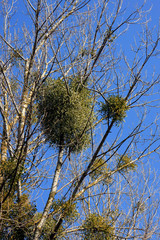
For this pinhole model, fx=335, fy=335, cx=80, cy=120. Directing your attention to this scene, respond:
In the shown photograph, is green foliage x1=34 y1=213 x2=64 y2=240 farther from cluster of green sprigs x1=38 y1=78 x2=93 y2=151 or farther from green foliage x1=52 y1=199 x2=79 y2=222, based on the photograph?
cluster of green sprigs x1=38 y1=78 x2=93 y2=151

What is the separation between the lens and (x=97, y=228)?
5.36 metres

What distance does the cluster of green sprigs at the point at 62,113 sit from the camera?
243 inches

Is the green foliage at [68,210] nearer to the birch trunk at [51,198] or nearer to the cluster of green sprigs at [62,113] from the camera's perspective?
the birch trunk at [51,198]

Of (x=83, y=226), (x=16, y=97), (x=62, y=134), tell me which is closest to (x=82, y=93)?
(x=62, y=134)

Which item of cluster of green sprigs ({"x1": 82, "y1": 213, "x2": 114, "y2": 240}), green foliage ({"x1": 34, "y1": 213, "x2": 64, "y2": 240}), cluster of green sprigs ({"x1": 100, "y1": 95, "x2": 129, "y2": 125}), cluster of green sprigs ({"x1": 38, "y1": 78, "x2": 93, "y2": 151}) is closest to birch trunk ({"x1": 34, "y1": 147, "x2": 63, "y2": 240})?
green foliage ({"x1": 34, "y1": 213, "x2": 64, "y2": 240})

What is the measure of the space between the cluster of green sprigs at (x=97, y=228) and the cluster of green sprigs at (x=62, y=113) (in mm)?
1340

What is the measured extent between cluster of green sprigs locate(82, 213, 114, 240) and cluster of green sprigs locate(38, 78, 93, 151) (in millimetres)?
1340

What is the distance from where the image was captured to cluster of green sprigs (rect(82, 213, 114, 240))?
5.32m

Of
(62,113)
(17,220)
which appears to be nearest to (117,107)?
(62,113)

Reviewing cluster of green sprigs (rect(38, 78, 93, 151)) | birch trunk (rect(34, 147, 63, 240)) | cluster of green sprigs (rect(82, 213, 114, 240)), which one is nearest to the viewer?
birch trunk (rect(34, 147, 63, 240))

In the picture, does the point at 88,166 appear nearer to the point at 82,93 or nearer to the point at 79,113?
the point at 79,113

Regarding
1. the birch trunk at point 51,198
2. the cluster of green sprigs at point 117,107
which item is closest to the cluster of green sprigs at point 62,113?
the birch trunk at point 51,198

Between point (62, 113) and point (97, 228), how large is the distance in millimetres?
2127

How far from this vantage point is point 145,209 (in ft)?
18.6
